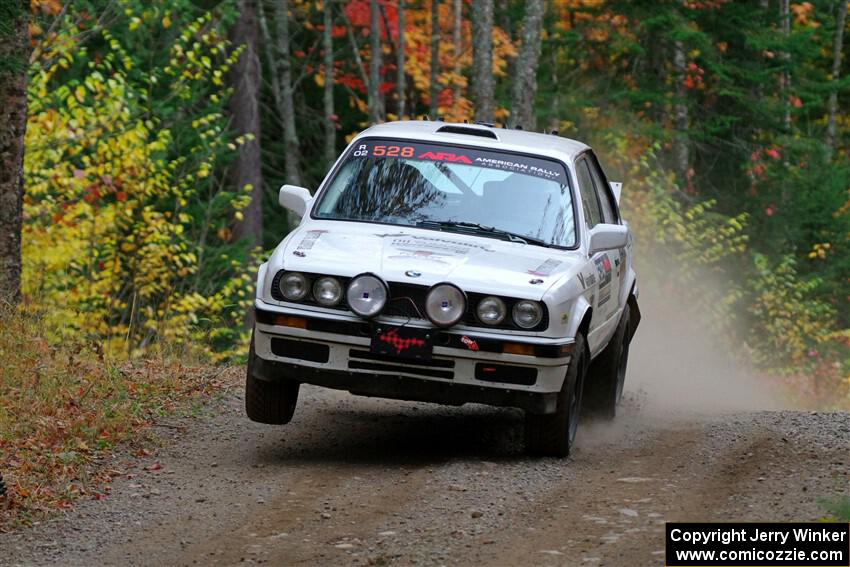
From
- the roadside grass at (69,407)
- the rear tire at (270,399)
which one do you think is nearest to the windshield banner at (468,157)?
the rear tire at (270,399)

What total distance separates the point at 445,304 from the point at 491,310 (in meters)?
0.28

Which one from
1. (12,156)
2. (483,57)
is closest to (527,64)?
(483,57)

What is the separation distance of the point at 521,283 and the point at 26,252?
937 centimetres

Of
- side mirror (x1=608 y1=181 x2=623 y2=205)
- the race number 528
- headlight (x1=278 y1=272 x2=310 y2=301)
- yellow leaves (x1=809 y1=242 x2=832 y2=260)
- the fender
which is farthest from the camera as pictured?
yellow leaves (x1=809 y1=242 x2=832 y2=260)

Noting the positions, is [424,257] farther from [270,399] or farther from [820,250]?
[820,250]

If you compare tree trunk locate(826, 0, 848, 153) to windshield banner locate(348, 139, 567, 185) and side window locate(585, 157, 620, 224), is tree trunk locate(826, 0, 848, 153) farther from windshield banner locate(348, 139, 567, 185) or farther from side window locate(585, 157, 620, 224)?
windshield banner locate(348, 139, 567, 185)

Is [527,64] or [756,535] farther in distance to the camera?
[527,64]

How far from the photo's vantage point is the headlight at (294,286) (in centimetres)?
813

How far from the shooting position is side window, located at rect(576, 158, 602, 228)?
967cm

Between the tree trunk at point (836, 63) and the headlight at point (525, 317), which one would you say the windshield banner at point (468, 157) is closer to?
the headlight at point (525, 317)

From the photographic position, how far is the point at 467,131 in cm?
995

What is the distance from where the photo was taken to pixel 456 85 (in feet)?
113

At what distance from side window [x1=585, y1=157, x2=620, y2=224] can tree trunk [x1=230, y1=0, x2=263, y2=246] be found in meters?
16.3

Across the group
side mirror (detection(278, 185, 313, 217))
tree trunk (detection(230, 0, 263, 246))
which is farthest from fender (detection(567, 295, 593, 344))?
tree trunk (detection(230, 0, 263, 246))
